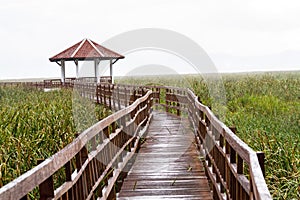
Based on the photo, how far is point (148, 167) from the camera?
6746 mm

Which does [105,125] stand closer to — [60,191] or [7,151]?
[7,151]

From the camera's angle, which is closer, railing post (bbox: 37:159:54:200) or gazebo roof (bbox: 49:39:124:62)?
railing post (bbox: 37:159:54:200)

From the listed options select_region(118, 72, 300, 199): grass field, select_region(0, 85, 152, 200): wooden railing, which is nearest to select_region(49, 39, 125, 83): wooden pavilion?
select_region(118, 72, 300, 199): grass field

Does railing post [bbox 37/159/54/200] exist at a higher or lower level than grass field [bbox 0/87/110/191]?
higher

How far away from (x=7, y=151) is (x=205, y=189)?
235 cm

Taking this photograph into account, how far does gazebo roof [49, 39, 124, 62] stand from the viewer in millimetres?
27188

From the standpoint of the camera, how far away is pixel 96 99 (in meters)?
18.9

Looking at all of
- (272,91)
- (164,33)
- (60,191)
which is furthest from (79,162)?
(164,33)

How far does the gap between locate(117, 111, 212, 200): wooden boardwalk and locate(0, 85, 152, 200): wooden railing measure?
0.26 meters

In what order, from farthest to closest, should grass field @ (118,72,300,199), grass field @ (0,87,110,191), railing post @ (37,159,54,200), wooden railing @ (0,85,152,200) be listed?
grass field @ (118,72,300,199) < grass field @ (0,87,110,191) < railing post @ (37,159,54,200) < wooden railing @ (0,85,152,200)

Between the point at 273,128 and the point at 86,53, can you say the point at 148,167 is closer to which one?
the point at 273,128

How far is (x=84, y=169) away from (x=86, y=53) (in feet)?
79.9

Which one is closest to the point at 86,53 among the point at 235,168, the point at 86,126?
the point at 86,126

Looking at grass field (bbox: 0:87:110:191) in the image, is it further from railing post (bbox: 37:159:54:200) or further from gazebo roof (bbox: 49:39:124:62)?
gazebo roof (bbox: 49:39:124:62)
